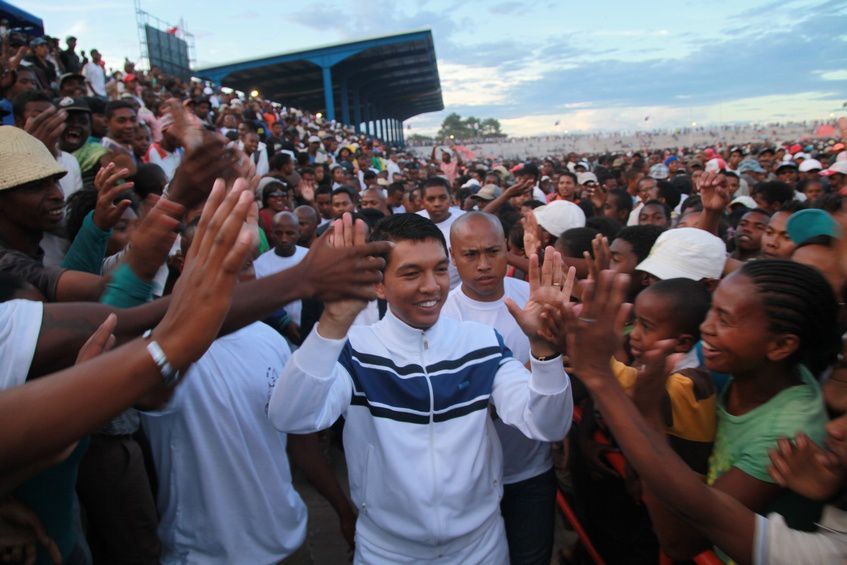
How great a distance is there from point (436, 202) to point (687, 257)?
320cm

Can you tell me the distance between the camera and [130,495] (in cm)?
216

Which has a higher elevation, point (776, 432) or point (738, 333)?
point (738, 333)

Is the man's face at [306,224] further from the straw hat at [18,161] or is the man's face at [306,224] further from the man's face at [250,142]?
the straw hat at [18,161]

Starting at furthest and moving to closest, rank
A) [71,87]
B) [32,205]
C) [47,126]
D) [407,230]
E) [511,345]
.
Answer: [71,87], [47,126], [511,345], [32,205], [407,230]

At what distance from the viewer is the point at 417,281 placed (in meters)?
2.08

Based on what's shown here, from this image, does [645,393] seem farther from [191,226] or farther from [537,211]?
[537,211]

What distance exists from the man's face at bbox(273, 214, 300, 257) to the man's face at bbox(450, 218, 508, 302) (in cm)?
219

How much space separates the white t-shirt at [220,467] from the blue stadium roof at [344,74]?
95.9 feet

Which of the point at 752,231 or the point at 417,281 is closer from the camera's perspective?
the point at 417,281

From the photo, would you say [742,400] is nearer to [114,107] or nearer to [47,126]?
[47,126]

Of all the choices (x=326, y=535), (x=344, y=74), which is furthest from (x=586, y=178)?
(x=344, y=74)

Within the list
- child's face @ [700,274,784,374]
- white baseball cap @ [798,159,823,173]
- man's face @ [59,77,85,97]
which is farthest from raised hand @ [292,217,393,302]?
white baseball cap @ [798,159,823,173]

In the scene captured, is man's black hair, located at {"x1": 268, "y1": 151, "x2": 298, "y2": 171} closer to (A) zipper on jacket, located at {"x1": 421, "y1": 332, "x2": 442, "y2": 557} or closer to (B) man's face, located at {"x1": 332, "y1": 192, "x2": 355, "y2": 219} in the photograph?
(B) man's face, located at {"x1": 332, "y1": 192, "x2": 355, "y2": 219}

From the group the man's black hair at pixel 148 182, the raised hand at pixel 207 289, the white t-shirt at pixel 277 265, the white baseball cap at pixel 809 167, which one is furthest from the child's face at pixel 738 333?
the white baseball cap at pixel 809 167
